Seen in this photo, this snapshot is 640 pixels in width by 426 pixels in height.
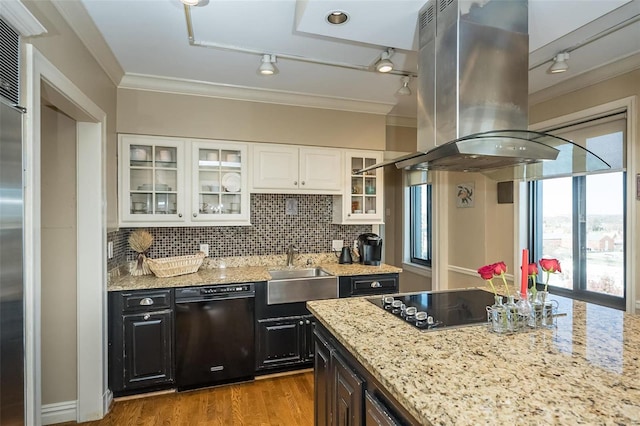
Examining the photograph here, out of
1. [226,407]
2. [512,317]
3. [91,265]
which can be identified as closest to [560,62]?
[512,317]

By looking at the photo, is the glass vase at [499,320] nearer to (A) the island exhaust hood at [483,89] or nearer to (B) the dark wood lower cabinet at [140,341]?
(A) the island exhaust hood at [483,89]

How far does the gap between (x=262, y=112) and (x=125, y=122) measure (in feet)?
3.85

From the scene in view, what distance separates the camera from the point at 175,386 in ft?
9.24

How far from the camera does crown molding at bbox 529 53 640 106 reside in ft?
8.26

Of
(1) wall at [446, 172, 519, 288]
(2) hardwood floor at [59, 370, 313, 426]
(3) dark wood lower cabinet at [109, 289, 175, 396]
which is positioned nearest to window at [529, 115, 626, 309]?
(1) wall at [446, 172, 519, 288]

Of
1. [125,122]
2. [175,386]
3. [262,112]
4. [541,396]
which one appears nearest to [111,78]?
[125,122]

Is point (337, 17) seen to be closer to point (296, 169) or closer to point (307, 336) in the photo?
point (296, 169)

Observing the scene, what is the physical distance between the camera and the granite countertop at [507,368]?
0.92m

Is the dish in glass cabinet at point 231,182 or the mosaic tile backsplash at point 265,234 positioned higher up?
the dish in glass cabinet at point 231,182

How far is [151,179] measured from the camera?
3.08 m

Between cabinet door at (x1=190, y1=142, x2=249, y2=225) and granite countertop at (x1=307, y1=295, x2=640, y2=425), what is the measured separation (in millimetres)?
1845

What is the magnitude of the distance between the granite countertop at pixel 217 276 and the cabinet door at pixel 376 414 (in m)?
1.79

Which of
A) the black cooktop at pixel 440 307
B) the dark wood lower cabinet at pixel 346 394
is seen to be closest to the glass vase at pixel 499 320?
the black cooktop at pixel 440 307

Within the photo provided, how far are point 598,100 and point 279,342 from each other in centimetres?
325
